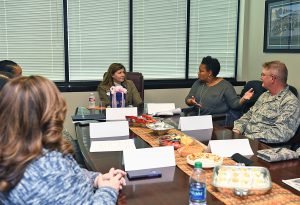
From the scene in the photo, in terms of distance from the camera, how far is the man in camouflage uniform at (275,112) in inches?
97.3

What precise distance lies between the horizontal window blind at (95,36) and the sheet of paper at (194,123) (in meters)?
2.17

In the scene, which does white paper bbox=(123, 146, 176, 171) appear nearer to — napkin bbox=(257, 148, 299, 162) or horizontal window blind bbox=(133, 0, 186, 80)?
napkin bbox=(257, 148, 299, 162)

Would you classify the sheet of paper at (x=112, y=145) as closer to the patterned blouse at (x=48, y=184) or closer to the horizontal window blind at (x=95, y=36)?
the patterned blouse at (x=48, y=184)

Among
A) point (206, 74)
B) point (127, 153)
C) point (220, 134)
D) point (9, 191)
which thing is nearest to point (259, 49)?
point (206, 74)

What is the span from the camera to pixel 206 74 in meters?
3.53

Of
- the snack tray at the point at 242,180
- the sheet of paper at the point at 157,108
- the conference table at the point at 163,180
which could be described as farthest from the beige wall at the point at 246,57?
the snack tray at the point at 242,180

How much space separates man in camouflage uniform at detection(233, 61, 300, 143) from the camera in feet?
8.11

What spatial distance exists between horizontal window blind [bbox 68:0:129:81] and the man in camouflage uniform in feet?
6.94

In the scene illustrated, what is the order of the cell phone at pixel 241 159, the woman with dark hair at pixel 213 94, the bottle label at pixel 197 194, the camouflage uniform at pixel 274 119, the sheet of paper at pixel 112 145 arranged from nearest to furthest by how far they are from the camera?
the bottle label at pixel 197 194 < the cell phone at pixel 241 159 < the sheet of paper at pixel 112 145 < the camouflage uniform at pixel 274 119 < the woman with dark hair at pixel 213 94

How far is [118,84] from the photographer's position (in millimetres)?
3688

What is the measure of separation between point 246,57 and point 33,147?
4.17m

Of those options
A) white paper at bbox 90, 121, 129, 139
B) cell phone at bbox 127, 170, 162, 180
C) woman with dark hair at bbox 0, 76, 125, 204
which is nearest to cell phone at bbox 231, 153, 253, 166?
cell phone at bbox 127, 170, 162, 180

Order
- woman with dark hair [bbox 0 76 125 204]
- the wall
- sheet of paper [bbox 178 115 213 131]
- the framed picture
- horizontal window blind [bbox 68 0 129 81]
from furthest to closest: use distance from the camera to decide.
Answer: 1. the wall
2. horizontal window blind [bbox 68 0 129 81]
3. the framed picture
4. sheet of paper [bbox 178 115 213 131]
5. woman with dark hair [bbox 0 76 125 204]

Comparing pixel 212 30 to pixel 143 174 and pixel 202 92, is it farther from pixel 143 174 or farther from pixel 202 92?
pixel 143 174
